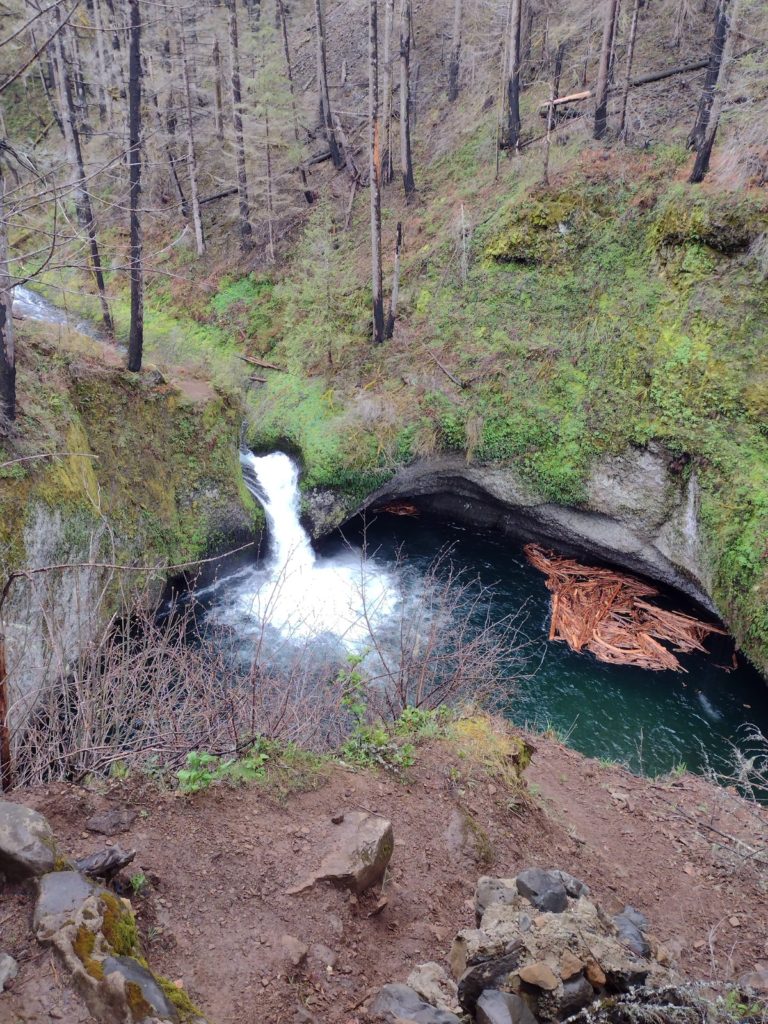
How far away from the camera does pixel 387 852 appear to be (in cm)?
500

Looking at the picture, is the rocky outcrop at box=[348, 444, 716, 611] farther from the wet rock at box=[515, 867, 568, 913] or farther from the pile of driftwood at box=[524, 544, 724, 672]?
the wet rock at box=[515, 867, 568, 913]

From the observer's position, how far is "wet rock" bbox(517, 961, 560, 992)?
139 inches

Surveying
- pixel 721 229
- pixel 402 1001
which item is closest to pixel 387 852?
pixel 402 1001

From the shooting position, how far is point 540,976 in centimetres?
357

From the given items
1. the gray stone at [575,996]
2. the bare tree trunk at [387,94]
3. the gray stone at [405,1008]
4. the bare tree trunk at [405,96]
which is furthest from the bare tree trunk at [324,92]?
the gray stone at [575,996]

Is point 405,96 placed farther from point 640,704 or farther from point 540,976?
point 540,976

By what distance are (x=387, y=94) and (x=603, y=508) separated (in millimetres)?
15322

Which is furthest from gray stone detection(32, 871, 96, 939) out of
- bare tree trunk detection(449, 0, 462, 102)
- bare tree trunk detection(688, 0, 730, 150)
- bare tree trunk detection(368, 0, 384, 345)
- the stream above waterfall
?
bare tree trunk detection(449, 0, 462, 102)

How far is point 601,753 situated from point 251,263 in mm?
20884

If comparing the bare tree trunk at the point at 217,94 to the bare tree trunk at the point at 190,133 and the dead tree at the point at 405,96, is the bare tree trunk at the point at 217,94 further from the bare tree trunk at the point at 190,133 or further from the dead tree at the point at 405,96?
the dead tree at the point at 405,96

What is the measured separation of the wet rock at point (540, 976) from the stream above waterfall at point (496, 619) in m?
5.57

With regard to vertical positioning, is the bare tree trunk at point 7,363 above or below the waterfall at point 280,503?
above

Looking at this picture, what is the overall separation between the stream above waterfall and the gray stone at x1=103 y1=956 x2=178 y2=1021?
19.2 ft

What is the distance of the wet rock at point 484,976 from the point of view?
3.66 m
